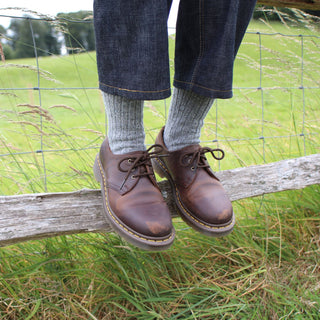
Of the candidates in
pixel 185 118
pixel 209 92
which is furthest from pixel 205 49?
pixel 185 118

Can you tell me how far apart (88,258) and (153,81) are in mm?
638

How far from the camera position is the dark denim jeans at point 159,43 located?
2.38 ft

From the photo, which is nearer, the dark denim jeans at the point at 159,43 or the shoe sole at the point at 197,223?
the dark denim jeans at the point at 159,43

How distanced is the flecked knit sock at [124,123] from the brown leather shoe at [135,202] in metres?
0.03

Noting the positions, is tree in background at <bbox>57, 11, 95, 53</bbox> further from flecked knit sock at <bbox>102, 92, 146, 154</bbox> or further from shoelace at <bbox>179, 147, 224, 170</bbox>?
shoelace at <bbox>179, 147, 224, 170</bbox>

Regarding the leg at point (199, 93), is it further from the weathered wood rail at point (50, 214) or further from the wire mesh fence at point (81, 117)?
the wire mesh fence at point (81, 117)

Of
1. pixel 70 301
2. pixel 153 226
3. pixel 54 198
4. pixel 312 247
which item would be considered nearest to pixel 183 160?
pixel 153 226

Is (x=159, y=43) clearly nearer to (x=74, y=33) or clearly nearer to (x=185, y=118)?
(x=185, y=118)

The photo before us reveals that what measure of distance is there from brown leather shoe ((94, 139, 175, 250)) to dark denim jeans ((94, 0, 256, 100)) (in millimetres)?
215

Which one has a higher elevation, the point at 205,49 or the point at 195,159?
the point at 205,49

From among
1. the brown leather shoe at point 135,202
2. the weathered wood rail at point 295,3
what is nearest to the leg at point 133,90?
the brown leather shoe at point 135,202

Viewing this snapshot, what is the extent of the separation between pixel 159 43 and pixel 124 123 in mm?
252

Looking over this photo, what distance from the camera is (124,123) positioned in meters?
0.88

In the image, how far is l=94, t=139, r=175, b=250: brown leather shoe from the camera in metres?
0.77
